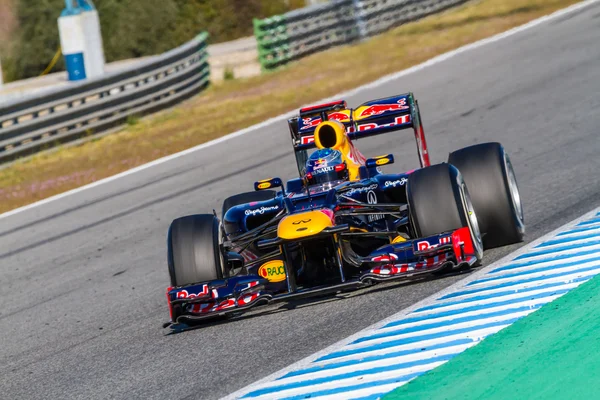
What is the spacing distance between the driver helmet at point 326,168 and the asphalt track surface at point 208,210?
A: 4.08 feet

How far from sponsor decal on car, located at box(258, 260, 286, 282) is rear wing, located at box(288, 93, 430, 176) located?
160 cm

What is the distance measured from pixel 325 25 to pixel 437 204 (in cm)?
2113

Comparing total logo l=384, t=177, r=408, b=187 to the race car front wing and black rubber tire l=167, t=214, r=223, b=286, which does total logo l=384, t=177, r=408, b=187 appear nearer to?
the race car front wing

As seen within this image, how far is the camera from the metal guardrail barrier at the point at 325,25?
88.0 feet

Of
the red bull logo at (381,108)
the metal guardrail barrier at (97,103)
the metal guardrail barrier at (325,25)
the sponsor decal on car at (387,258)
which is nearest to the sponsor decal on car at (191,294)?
the sponsor decal on car at (387,258)

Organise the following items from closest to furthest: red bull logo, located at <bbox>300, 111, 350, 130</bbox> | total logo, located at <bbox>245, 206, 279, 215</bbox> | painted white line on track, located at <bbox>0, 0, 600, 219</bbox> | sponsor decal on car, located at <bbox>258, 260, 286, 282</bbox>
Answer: sponsor decal on car, located at <bbox>258, 260, 286, 282</bbox> → total logo, located at <bbox>245, 206, 279, 215</bbox> → red bull logo, located at <bbox>300, 111, 350, 130</bbox> → painted white line on track, located at <bbox>0, 0, 600, 219</bbox>

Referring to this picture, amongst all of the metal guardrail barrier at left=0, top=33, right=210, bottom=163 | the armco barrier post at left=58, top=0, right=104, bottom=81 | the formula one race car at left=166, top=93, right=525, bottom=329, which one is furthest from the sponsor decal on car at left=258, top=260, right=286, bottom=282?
the armco barrier post at left=58, top=0, right=104, bottom=81

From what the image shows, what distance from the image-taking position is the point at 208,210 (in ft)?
41.5

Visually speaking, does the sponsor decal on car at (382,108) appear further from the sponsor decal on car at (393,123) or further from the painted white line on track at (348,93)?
the painted white line on track at (348,93)

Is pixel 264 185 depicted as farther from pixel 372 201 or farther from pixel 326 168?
pixel 372 201

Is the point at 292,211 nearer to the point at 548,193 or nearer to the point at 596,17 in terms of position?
the point at 548,193

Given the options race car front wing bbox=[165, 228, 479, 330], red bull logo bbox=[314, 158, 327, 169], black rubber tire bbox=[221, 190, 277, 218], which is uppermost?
red bull logo bbox=[314, 158, 327, 169]

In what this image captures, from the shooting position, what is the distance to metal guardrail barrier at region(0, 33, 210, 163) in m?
19.2

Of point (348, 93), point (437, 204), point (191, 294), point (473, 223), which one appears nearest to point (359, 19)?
point (348, 93)
